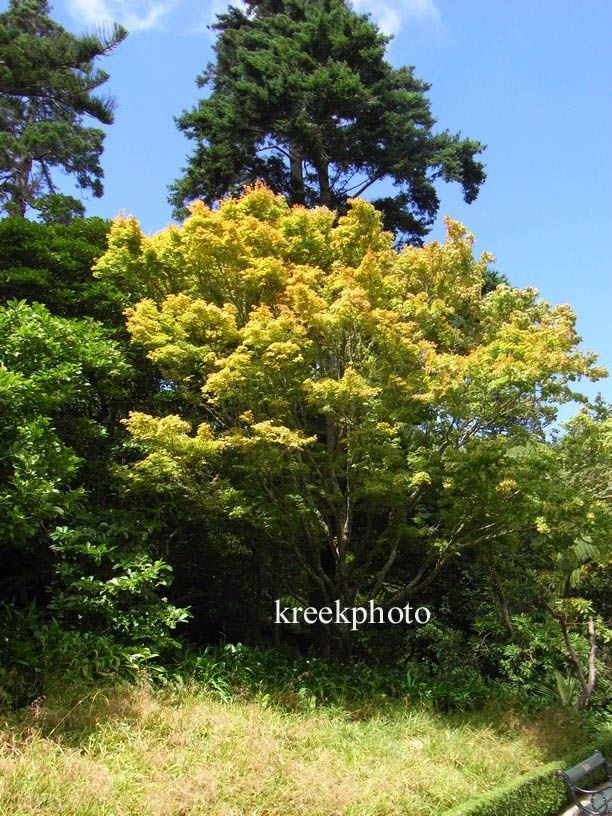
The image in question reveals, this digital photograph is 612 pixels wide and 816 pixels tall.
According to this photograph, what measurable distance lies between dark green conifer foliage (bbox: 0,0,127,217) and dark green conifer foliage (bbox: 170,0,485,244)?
2.20 metres

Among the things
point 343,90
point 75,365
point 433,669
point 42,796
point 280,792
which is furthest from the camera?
point 343,90

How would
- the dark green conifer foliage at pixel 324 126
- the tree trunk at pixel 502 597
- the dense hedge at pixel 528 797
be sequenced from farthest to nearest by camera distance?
1. the dark green conifer foliage at pixel 324 126
2. the tree trunk at pixel 502 597
3. the dense hedge at pixel 528 797

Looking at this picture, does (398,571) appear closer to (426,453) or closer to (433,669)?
(433,669)

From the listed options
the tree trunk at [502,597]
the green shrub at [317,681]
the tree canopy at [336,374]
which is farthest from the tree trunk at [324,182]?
the green shrub at [317,681]

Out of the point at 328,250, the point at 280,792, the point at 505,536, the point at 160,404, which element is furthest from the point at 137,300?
the point at 280,792

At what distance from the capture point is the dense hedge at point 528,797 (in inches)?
164

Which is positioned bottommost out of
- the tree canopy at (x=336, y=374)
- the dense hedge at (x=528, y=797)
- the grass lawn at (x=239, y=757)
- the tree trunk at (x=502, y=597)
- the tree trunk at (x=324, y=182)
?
the dense hedge at (x=528, y=797)

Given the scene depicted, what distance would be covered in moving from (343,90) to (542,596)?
31.0 ft

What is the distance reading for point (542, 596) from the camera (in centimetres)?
711

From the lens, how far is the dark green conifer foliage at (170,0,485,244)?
11.3 meters

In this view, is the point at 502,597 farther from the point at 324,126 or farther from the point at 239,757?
the point at 324,126

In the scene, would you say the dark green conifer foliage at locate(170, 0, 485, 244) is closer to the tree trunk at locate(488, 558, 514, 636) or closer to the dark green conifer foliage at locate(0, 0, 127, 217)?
the dark green conifer foliage at locate(0, 0, 127, 217)

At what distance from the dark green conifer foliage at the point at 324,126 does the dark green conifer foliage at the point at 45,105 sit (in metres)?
2.20

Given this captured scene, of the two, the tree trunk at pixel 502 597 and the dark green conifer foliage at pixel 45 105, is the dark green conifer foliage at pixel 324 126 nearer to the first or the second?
the dark green conifer foliage at pixel 45 105
